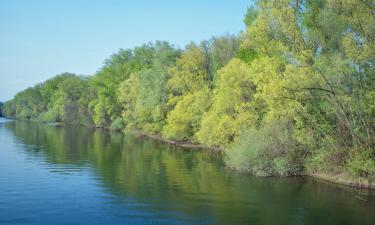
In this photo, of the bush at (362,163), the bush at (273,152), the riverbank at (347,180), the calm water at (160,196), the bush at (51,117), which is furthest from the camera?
the bush at (51,117)

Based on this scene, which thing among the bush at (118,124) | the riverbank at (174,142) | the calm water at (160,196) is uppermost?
the bush at (118,124)

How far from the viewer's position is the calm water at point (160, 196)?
23109mm

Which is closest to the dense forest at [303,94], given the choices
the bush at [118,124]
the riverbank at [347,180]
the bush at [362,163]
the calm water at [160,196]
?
the bush at [362,163]

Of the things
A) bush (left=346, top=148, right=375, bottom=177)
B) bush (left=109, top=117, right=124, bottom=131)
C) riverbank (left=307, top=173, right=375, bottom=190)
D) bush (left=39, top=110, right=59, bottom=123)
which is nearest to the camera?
bush (left=346, top=148, right=375, bottom=177)

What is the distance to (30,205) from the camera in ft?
81.7

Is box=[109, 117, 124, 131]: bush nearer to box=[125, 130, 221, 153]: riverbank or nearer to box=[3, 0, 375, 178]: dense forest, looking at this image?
box=[125, 130, 221, 153]: riverbank

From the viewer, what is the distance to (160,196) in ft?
91.3

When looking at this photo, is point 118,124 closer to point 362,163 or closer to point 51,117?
point 51,117

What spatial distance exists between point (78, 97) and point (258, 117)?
10265 cm

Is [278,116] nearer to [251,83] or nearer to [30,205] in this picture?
[251,83]

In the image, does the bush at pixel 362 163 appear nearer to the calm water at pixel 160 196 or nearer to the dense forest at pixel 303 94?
the dense forest at pixel 303 94

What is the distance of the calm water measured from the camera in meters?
23.1

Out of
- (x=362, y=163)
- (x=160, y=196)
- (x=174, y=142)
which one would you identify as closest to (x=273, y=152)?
(x=362, y=163)

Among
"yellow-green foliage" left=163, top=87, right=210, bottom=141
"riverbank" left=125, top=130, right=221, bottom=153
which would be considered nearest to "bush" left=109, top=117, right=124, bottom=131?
"riverbank" left=125, top=130, right=221, bottom=153
